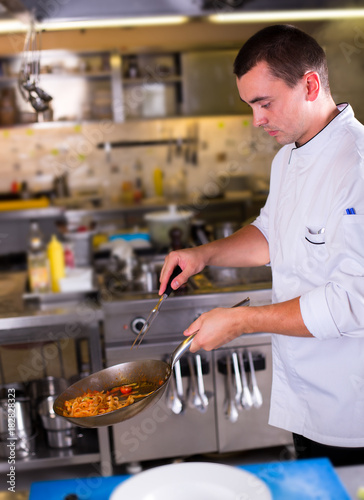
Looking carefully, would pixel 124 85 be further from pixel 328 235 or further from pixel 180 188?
pixel 328 235

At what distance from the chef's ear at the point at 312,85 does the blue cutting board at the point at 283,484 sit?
34.9 inches

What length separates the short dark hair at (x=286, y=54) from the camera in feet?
4.78

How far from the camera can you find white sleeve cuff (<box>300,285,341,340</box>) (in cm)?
134

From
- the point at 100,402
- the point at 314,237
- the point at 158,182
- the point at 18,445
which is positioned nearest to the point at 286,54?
the point at 314,237

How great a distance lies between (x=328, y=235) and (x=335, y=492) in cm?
61

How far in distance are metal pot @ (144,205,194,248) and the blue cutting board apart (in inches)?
95.0

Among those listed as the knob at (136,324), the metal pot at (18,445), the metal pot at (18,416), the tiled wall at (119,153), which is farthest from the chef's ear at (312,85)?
the tiled wall at (119,153)

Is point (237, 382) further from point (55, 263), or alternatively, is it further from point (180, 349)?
point (180, 349)

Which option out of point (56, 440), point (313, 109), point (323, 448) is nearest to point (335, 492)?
point (323, 448)

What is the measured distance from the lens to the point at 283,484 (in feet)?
3.71

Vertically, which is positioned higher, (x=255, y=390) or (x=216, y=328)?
(x=216, y=328)

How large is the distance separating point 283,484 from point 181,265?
79 centimetres

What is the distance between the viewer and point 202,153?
5859mm

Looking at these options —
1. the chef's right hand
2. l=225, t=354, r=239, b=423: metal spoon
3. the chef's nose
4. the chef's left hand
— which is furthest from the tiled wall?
the chef's left hand
